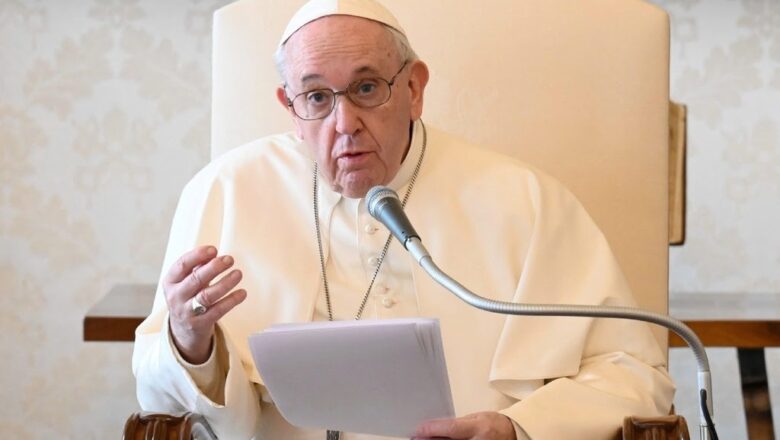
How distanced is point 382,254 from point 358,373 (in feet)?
2.16

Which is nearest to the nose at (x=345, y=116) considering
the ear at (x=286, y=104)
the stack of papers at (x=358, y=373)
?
the ear at (x=286, y=104)

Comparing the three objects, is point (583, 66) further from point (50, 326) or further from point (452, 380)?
point (50, 326)

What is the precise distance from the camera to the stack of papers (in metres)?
2.13

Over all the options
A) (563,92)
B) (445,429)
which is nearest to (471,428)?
(445,429)

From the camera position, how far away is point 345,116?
2650 millimetres

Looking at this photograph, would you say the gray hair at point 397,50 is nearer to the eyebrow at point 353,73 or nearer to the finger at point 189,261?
the eyebrow at point 353,73

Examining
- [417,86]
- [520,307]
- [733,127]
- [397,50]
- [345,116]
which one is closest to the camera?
[520,307]

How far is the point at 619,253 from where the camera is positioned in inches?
123

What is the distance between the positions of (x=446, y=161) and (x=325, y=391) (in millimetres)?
842

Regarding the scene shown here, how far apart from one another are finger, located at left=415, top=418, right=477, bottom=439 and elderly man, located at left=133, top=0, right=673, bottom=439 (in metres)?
0.19

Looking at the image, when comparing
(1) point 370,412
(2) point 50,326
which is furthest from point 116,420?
(1) point 370,412

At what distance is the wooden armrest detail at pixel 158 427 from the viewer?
7.66 feet

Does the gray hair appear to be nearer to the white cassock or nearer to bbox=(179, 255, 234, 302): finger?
the white cassock

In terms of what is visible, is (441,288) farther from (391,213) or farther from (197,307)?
(391,213)
